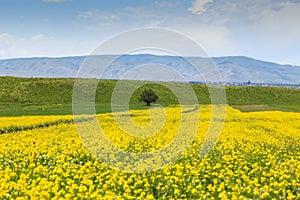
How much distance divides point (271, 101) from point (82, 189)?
96.9m

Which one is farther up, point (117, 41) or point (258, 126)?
point (117, 41)

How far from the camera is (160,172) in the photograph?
12.6 metres

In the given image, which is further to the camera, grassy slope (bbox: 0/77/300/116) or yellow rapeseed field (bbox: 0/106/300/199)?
grassy slope (bbox: 0/77/300/116)

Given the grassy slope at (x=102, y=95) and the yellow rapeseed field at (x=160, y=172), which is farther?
the grassy slope at (x=102, y=95)

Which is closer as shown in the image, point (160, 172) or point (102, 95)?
point (160, 172)

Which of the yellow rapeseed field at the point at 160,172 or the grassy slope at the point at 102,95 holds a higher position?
the grassy slope at the point at 102,95

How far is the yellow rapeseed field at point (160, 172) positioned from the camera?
387 inches

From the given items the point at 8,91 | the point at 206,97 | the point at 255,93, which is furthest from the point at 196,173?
the point at 255,93

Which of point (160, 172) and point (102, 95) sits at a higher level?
point (102, 95)

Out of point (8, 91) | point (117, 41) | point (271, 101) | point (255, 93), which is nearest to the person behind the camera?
point (117, 41)

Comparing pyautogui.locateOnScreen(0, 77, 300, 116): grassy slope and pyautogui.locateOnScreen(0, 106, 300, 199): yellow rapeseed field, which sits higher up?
pyautogui.locateOnScreen(0, 77, 300, 116): grassy slope

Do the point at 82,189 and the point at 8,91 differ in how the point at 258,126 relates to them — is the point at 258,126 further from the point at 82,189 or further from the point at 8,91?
the point at 8,91

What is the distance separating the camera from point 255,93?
112 meters

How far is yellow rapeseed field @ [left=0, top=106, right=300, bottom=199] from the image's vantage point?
9.84 meters
